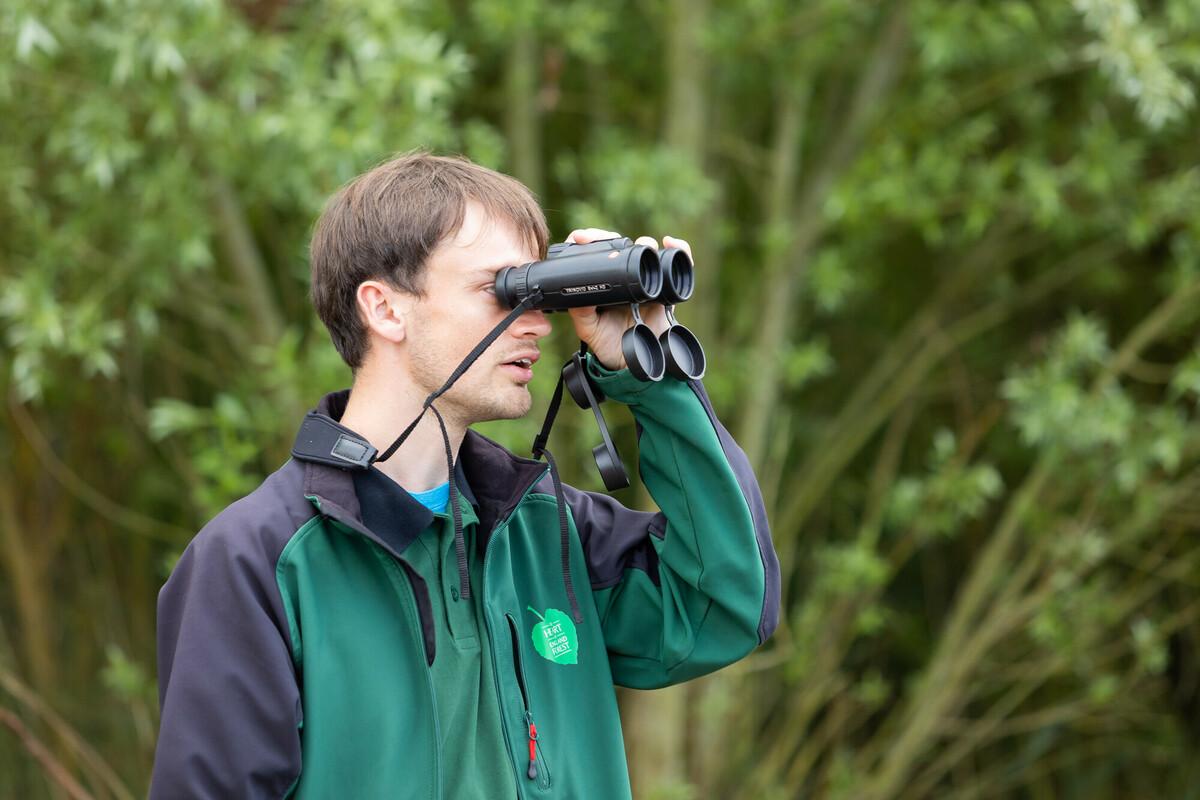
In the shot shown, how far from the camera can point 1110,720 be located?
504 cm

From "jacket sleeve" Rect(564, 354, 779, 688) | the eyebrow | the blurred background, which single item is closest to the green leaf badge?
"jacket sleeve" Rect(564, 354, 779, 688)

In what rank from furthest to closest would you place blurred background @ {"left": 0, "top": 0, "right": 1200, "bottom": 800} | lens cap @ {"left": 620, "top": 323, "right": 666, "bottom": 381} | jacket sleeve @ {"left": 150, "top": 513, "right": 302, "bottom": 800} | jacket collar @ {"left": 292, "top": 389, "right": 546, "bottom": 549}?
blurred background @ {"left": 0, "top": 0, "right": 1200, "bottom": 800}, lens cap @ {"left": 620, "top": 323, "right": 666, "bottom": 381}, jacket collar @ {"left": 292, "top": 389, "right": 546, "bottom": 549}, jacket sleeve @ {"left": 150, "top": 513, "right": 302, "bottom": 800}

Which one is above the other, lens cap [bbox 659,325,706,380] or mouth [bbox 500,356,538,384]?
lens cap [bbox 659,325,706,380]

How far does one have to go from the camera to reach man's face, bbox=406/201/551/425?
1706 mm

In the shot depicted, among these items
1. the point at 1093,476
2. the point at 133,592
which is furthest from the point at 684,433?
the point at 133,592

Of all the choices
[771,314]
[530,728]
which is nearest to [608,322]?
[530,728]

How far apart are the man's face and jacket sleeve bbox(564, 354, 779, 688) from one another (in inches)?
4.6

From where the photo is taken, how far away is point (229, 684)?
144cm

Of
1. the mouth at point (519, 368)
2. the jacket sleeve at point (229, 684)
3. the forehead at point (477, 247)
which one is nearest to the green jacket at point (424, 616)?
the jacket sleeve at point (229, 684)

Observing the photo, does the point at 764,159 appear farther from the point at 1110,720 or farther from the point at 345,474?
the point at 345,474

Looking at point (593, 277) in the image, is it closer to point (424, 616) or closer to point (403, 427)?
point (403, 427)

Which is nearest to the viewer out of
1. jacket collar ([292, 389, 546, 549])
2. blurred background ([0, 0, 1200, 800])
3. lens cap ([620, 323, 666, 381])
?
jacket collar ([292, 389, 546, 549])

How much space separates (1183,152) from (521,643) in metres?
3.45

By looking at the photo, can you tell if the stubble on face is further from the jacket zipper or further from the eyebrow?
the jacket zipper
